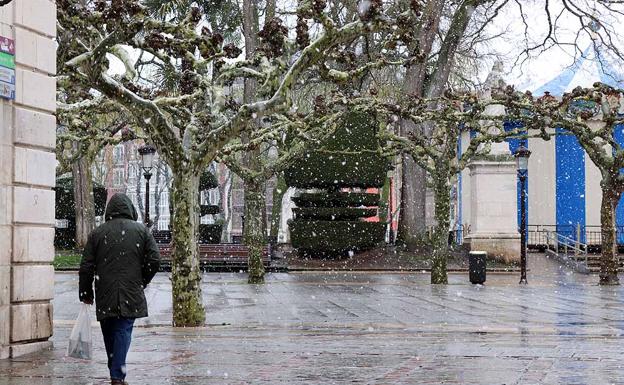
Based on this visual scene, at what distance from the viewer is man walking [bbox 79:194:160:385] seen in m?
8.05

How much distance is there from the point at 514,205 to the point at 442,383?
29792mm

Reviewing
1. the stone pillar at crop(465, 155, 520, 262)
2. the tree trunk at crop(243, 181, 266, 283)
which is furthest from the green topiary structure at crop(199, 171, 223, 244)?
the tree trunk at crop(243, 181, 266, 283)

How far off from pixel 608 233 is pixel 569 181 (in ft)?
61.9

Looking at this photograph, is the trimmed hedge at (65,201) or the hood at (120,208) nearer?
the hood at (120,208)

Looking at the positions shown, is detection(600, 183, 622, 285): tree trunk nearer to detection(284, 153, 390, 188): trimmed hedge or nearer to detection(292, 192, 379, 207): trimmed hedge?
detection(284, 153, 390, 188): trimmed hedge

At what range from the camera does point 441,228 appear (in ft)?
85.9

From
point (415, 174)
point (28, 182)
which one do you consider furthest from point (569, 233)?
point (28, 182)

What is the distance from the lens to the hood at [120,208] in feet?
27.1

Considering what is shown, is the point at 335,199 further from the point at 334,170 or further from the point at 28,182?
the point at 28,182

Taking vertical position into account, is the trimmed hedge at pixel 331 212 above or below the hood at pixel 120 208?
above

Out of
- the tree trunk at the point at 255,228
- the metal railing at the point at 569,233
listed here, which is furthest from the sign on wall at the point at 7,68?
the metal railing at the point at 569,233

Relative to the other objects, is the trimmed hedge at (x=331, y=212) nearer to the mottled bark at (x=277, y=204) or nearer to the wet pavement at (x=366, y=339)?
the mottled bark at (x=277, y=204)

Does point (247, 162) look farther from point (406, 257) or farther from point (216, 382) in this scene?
point (216, 382)

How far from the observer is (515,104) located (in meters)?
26.1
